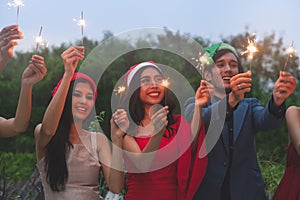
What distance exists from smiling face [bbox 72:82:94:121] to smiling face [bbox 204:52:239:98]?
77 centimetres

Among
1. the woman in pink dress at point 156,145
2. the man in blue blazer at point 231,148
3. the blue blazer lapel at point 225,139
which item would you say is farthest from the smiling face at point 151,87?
the blue blazer lapel at point 225,139

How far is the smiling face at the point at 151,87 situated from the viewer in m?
2.82

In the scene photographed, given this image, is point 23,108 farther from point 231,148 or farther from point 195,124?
point 231,148

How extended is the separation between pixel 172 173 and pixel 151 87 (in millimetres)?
552

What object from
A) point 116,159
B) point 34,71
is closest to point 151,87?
point 116,159

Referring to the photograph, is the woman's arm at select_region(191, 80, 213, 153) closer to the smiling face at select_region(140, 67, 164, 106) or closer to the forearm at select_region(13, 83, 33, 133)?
the smiling face at select_region(140, 67, 164, 106)

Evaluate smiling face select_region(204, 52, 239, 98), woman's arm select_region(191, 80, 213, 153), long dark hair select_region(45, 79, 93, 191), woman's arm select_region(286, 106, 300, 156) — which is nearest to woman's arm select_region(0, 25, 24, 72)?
long dark hair select_region(45, 79, 93, 191)

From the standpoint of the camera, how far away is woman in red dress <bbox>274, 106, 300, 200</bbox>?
268cm

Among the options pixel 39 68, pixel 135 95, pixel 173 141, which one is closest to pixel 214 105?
pixel 173 141

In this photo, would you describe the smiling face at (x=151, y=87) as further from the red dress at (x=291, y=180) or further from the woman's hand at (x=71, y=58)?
the red dress at (x=291, y=180)

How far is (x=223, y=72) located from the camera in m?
2.84

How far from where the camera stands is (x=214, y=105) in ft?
8.80

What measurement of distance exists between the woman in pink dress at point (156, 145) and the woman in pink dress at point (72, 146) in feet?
0.47

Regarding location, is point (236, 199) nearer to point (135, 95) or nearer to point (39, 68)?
point (135, 95)
